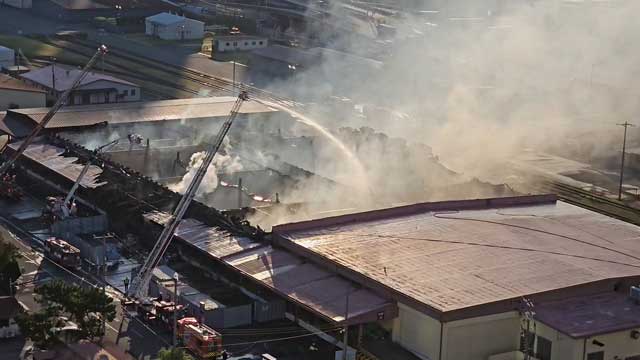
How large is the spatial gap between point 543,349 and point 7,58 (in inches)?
852

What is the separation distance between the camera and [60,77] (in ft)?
91.5

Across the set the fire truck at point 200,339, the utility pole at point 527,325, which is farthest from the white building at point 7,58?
the utility pole at point 527,325

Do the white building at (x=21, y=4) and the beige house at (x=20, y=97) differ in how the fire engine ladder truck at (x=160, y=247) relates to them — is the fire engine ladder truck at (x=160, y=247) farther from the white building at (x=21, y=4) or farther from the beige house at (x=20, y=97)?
the white building at (x=21, y=4)

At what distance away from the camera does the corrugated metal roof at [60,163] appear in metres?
19.5

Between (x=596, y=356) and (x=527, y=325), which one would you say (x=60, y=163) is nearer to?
(x=527, y=325)

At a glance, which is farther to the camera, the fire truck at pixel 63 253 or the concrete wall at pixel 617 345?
the fire truck at pixel 63 253

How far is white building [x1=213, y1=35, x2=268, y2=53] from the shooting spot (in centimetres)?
3572

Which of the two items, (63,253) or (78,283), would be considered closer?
(78,283)

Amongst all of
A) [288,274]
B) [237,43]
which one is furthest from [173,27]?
[288,274]

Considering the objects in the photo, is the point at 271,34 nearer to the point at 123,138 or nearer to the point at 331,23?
the point at 331,23

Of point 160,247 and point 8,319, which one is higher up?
point 160,247

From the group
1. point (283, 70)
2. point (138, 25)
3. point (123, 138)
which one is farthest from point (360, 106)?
point (138, 25)

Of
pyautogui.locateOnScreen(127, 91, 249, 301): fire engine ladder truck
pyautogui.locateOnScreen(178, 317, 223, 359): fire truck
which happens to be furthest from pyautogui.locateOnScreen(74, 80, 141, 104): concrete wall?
pyautogui.locateOnScreen(178, 317, 223, 359): fire truck

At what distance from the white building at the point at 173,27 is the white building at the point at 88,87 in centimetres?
970
